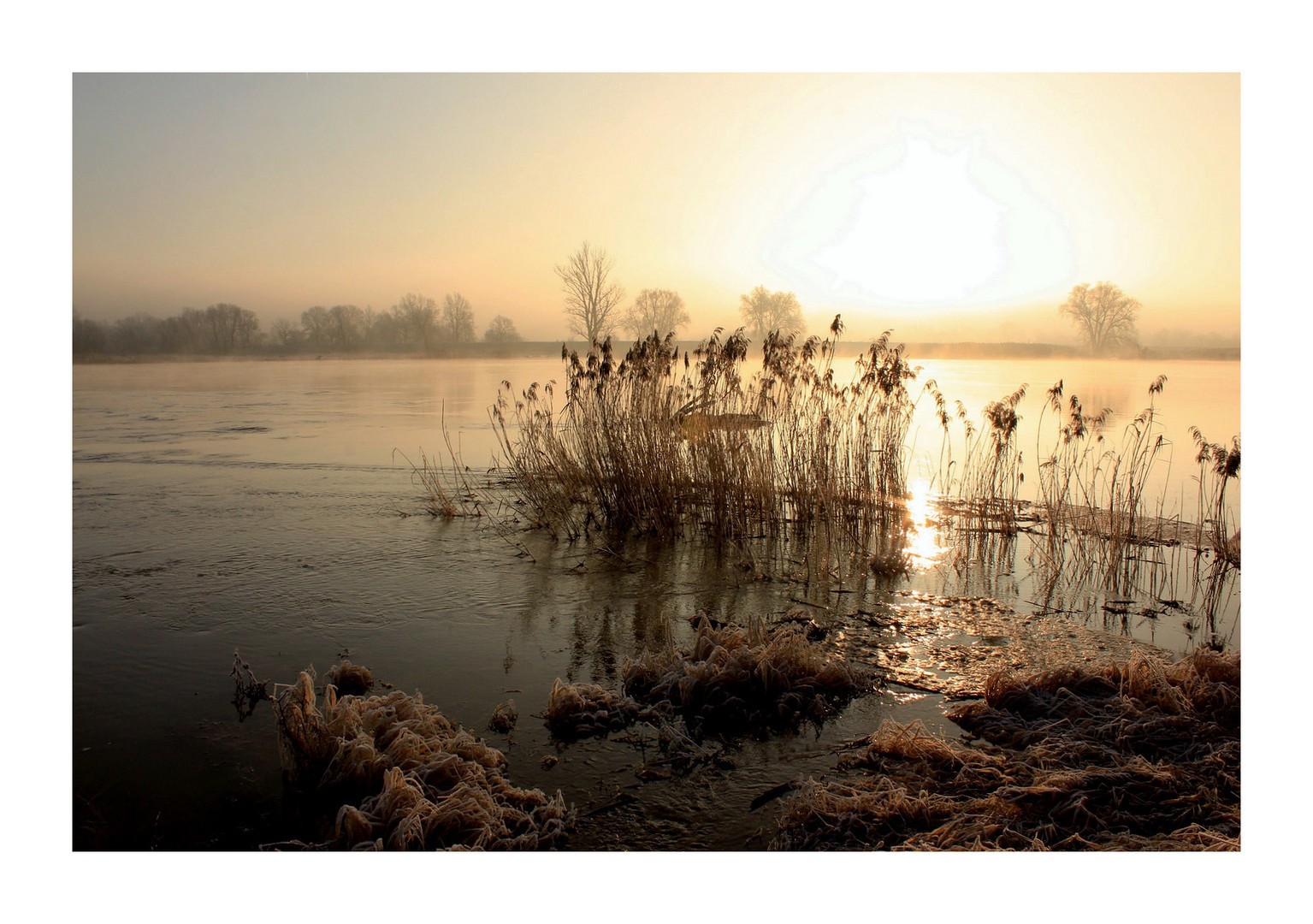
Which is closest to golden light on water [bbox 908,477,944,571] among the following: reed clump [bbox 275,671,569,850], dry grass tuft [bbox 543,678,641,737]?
dry grass tuft [bbox 543,678,641,737]

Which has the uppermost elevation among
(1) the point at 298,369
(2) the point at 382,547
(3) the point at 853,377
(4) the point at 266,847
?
(1) the point at 298,369

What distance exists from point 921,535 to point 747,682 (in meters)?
3.79

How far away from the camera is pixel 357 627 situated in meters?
4.49

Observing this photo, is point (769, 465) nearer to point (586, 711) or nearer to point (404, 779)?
point (586, 711)

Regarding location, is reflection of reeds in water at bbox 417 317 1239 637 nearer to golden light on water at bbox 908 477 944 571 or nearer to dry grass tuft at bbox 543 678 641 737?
golden light on water at bbox 908 477 944 571

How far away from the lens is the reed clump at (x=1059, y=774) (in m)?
2.55

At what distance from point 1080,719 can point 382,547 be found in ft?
16.6

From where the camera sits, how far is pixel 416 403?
19266mm

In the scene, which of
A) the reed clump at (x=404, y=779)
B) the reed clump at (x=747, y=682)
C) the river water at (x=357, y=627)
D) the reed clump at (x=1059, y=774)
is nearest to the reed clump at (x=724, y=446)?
the river water at (x=357, y=627)

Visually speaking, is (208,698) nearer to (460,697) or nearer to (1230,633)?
(460,697)

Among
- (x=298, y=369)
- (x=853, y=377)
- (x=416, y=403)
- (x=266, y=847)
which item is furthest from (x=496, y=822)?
(x=298, y=369)

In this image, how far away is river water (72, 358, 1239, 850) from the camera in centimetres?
275

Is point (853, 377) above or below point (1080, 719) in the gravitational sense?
above

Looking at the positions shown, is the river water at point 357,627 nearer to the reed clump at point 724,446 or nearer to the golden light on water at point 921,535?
the golden light on water at point 921,535
